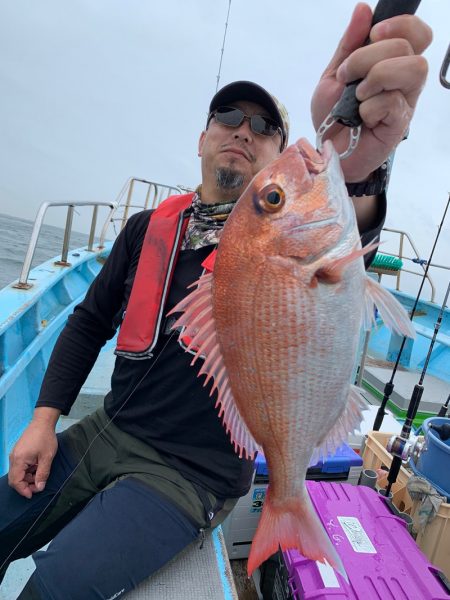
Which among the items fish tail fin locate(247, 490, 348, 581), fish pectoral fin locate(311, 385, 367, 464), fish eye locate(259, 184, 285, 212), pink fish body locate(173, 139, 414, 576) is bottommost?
fish tail fin locate(247, 490, 348, 581)

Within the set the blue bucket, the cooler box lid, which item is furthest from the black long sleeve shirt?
the blue bucket

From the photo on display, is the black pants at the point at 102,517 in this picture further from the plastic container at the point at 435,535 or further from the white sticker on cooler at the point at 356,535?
the plastic container at the point at 435,535

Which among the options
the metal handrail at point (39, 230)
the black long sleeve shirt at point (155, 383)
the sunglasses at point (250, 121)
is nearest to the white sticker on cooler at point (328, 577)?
the black long sleeve shirt at point (155, 383)

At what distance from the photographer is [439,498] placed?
7.25 ft

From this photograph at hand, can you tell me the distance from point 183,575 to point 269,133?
2.13m

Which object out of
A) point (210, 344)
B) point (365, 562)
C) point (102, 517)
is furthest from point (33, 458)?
point (365, 562)

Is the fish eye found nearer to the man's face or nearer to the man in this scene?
the man

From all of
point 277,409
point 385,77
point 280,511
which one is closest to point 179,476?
point 280,511

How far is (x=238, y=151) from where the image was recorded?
2176 millimetres

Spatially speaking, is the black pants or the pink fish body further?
the black pants

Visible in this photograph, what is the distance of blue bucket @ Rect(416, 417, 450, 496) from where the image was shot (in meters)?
2.24

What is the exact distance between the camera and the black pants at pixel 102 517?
4.66ft

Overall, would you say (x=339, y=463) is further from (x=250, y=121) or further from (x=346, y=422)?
(x=250, y=121)

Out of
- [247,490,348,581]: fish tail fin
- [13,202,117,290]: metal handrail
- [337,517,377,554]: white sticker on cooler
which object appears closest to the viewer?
[247,490,348,581]: fish tail fin
